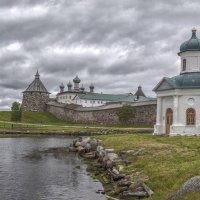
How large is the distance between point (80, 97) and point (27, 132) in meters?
66.6

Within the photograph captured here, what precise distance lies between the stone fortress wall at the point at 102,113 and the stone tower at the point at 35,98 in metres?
8.40

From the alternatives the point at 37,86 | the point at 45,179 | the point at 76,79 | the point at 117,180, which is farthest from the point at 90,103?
the point at 117,180

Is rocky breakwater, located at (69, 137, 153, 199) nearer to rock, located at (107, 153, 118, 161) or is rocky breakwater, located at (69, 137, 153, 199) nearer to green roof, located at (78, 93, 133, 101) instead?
rock, located at (107, 153, 118, 161)

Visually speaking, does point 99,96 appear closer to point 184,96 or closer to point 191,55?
point 191,55

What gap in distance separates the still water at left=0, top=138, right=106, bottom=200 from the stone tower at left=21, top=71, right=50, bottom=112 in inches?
3693

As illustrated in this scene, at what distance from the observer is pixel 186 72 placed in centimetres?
4331

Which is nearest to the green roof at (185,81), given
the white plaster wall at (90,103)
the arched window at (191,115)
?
the arched window at (191,115)

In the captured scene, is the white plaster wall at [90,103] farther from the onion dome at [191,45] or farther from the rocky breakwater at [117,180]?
the rocky breakwater at [117,180]

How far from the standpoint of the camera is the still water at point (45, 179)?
1791cm

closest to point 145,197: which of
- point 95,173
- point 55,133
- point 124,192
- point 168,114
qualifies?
point 124,192

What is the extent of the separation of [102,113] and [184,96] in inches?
2101

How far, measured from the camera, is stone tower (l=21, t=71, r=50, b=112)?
126 meters

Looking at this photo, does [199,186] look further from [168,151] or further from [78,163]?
[78,163]

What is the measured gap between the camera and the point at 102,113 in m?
94.3
